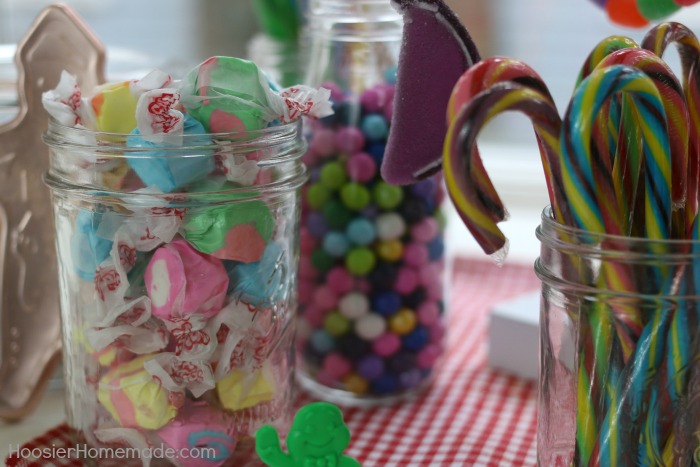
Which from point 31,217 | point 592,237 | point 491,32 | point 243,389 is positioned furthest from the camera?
point 491,32

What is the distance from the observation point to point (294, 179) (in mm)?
576

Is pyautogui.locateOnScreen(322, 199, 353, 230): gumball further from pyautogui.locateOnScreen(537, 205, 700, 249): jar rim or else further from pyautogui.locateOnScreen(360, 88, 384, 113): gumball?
pyautogui.locateOnScreen(537, 205, 700, 249): jar rim

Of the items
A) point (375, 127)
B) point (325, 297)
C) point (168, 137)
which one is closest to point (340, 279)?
point (325, 297)

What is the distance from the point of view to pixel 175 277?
0.52 metres

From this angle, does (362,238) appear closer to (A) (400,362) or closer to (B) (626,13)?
(A) (400,362)

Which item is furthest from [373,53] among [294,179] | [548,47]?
[548,47]

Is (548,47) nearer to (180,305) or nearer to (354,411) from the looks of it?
(354,411)

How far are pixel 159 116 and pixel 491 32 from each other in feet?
2.99

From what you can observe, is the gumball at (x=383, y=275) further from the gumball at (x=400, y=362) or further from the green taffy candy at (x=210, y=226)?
the green taffy candy at (x=210, y=226)

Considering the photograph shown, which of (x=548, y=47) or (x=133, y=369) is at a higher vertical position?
(x=548, y=47)

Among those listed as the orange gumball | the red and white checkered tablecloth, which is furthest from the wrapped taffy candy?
the orange gumball

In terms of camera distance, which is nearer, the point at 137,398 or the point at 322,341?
the point at 137,398

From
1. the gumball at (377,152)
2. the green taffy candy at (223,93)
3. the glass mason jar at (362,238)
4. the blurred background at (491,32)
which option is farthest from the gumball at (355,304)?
the blurred background at (491,32)

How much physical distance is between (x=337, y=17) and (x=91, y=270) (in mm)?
302
